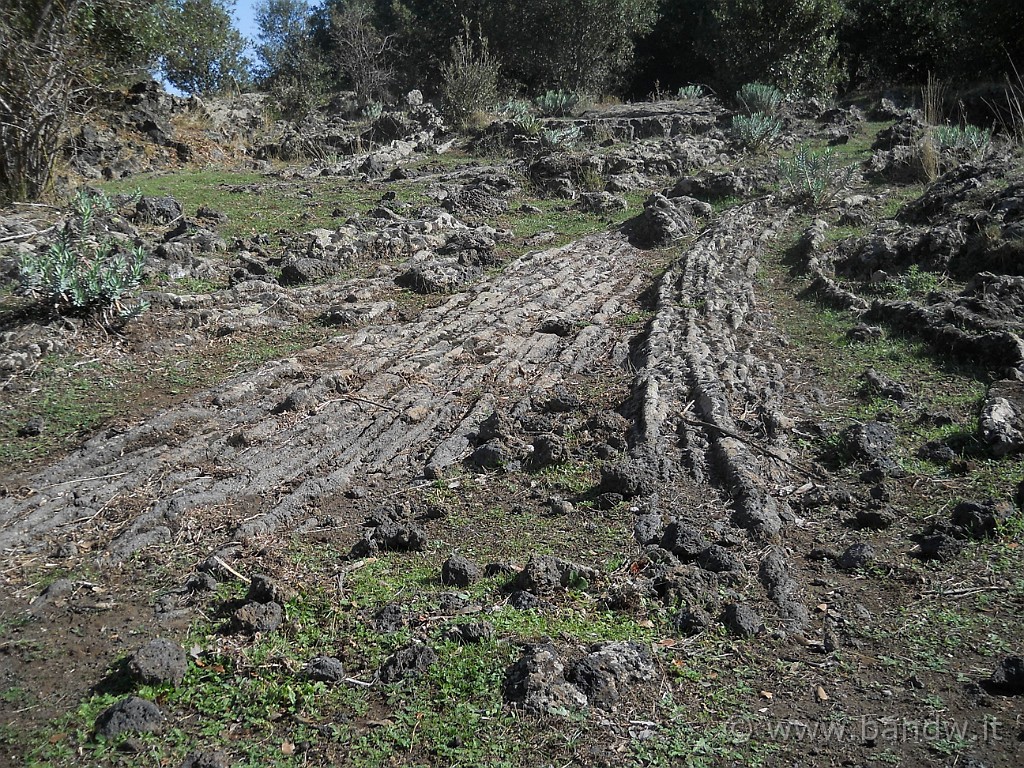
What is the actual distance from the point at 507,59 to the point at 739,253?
53.8 ft

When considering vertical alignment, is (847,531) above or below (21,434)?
below

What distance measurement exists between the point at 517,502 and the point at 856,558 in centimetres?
160

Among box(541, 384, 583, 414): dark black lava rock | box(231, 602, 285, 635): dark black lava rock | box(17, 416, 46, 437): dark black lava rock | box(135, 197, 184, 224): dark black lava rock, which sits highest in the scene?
box(135, 197, 184, 224): dark black lava rock

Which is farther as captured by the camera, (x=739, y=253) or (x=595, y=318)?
(x=739, y=253)

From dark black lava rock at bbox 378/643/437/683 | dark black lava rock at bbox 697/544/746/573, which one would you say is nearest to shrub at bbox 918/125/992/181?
dark black lava rock at bbox 697/544/746/573

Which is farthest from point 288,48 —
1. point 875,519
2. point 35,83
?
point 875,519

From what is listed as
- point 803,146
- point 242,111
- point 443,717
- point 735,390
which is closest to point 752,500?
point 735,390

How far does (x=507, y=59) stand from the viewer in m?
23.2

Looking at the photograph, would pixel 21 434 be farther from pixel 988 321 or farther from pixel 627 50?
pixel 627 50

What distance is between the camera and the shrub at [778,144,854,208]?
34.7 ft

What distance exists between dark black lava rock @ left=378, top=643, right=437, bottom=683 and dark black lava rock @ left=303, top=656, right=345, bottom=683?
0.47ft

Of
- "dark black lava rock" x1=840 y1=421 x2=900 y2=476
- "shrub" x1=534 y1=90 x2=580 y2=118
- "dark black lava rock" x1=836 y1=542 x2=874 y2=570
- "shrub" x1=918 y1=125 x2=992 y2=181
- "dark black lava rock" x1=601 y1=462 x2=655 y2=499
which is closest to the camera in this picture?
"dark black lava rock" x1=836 y1=542 x2=874 y2=570

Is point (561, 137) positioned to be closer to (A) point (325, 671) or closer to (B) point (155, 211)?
(B) point (155, 211)

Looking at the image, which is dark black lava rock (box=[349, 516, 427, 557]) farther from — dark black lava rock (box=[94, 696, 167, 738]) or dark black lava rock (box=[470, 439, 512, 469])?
dark black lava rock (box=[94, 696, 167, 738])
